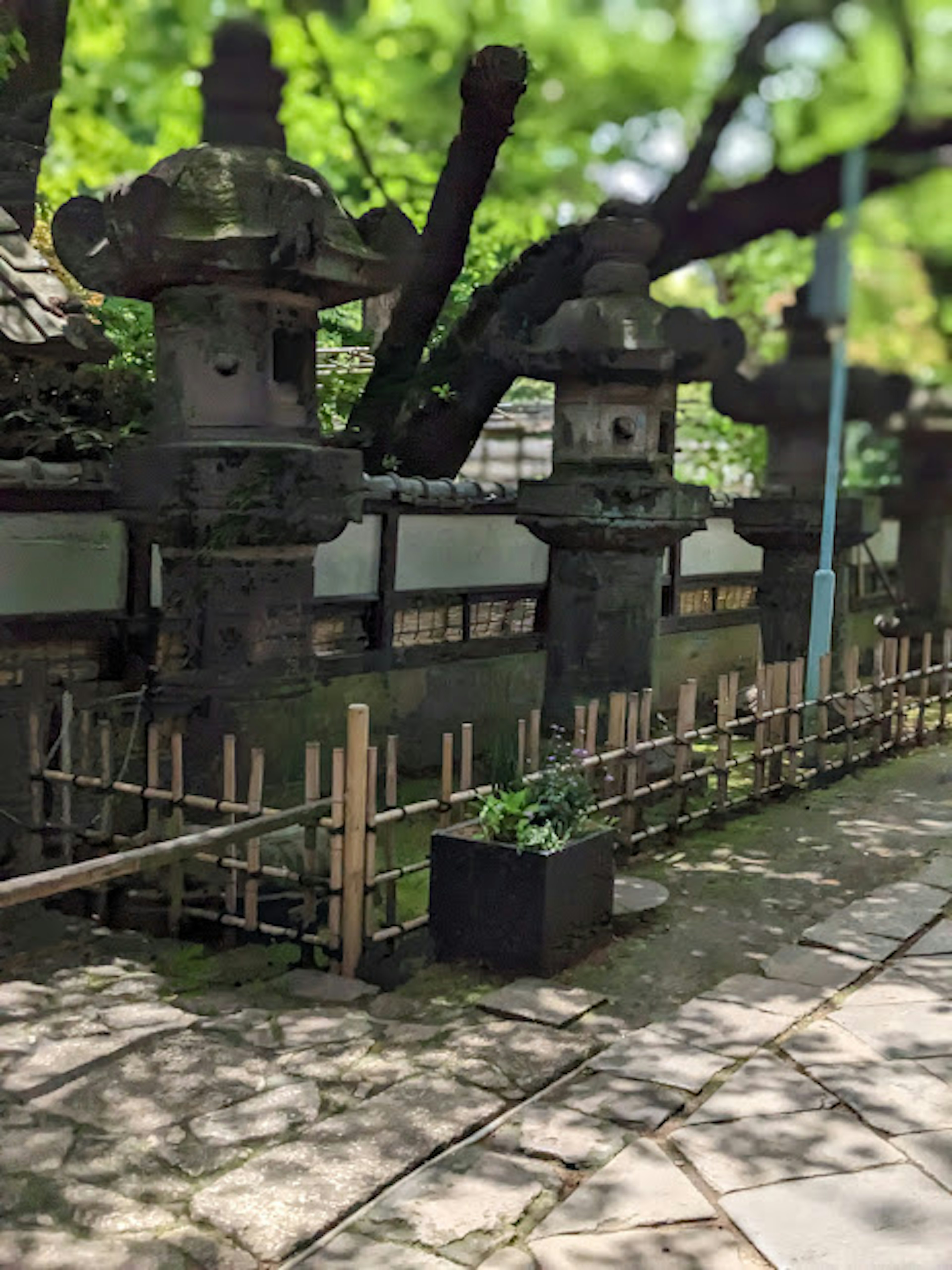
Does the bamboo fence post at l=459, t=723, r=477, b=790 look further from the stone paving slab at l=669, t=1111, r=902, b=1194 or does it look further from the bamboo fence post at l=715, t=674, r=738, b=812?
the bamboo fence post at l=715, t=674, r=738, b=812

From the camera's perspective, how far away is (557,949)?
6137 millimetres

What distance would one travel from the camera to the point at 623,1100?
4.63m

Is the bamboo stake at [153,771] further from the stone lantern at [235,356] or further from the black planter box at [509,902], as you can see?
the black planter box at [509,902]

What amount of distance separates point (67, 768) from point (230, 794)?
44.0 inches

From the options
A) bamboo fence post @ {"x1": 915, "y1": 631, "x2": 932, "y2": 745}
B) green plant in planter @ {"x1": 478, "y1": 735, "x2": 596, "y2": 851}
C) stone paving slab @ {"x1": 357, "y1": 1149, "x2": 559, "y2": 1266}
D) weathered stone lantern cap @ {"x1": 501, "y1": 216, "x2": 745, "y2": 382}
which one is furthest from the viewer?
bamboo fence post @ {"x1": 915, "y1": 631, "x2": 932, "y2": 745}

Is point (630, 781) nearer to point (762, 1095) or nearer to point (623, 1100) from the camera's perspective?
point (762, 1095)

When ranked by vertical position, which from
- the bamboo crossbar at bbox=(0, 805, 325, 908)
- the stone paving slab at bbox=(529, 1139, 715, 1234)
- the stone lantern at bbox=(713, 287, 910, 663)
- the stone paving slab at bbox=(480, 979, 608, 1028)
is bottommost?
the stone paving slab at bbox=(480, 979, 608, 1028)

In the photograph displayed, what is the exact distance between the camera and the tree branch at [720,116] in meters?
9.18

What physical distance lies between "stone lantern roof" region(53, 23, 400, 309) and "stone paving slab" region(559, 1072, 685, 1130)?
4.52 m

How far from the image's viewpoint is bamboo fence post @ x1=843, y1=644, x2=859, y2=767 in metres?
11.1

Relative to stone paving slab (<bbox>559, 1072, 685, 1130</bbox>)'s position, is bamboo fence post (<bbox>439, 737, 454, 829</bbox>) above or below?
above

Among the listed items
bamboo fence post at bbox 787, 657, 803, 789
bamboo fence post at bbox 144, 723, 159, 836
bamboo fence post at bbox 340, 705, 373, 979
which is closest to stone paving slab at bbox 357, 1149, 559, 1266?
bamboo fence post at bbox 340, 705, 373, 979

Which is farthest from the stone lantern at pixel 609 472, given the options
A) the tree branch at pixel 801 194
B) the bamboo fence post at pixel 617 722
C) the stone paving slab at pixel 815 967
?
the stone paving slab at pixel 815 967

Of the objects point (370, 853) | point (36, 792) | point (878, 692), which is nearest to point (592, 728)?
point (370, 853)
